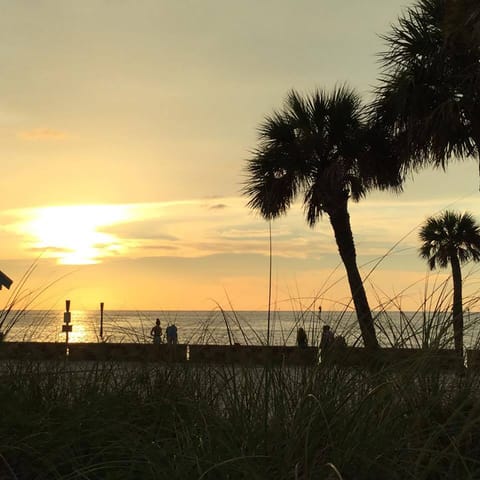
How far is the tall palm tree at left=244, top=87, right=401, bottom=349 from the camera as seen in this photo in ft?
78.1

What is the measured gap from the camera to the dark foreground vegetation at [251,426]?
408cm

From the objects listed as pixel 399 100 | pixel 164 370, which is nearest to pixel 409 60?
pixel 399 100

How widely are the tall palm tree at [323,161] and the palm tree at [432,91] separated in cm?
216

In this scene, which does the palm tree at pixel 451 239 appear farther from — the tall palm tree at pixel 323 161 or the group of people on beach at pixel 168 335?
the group of people on beach at pixel 168 335

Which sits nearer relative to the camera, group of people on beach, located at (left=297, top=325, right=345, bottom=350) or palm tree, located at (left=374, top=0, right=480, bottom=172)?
group of people on beach, located at (left=297, top=325, right=345, bottom=350)

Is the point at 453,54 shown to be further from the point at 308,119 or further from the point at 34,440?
the point at 34,440

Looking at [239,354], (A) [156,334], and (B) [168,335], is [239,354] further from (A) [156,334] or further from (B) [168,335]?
(A) [156,334]

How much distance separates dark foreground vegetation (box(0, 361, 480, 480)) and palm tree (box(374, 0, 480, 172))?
49.9 feet

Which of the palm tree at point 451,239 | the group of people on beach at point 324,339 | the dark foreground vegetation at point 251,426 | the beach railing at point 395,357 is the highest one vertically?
the palm tree at point 451,239

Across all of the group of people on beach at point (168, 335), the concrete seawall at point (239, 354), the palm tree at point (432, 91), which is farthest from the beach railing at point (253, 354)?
the palm tree at point (432, 91)

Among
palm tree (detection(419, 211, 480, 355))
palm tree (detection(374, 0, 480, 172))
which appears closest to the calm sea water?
palm tree (detection(374, 0, 480, 172))

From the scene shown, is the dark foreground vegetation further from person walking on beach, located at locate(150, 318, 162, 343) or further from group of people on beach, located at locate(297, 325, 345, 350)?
person walking on beach, located at locate(150, 318, 162, 343)

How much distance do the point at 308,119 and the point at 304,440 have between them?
2119 centimetres

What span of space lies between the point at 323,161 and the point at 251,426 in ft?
67.7
